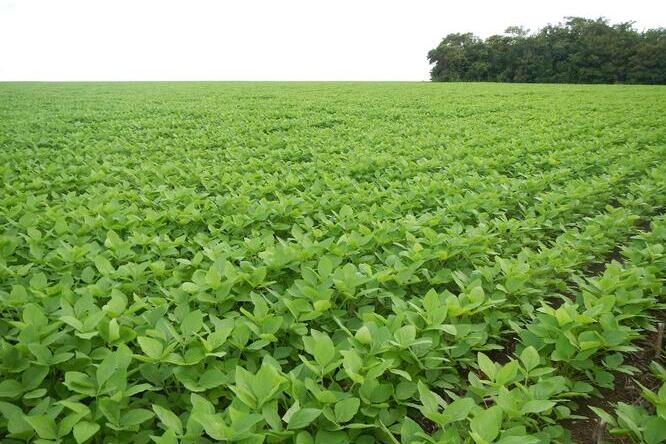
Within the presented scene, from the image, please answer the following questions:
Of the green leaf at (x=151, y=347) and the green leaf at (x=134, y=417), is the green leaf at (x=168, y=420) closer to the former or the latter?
the green leaf at (x=134, y=417)

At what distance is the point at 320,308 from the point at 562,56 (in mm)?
63024

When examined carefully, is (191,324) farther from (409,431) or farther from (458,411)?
(458,411)

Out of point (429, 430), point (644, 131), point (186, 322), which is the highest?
point (644, 131)

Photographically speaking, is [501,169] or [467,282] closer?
[467,282]

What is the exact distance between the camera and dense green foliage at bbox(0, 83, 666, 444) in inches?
68.2

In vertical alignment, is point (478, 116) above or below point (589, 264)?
above

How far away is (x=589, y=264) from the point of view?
155 inches

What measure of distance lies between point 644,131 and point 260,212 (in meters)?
10.5

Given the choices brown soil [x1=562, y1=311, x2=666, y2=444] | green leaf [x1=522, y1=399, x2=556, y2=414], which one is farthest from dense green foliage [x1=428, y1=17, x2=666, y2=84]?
green leaf [x1=522, y1=399, x2=556, y2=414]

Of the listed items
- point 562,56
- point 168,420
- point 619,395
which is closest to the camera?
point 168,420

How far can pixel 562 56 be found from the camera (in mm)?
54688

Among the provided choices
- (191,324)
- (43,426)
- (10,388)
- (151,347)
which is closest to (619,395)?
(191,324)

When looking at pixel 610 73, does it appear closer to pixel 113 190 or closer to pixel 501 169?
pixel 501 169

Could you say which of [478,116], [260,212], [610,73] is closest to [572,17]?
[610,73]
